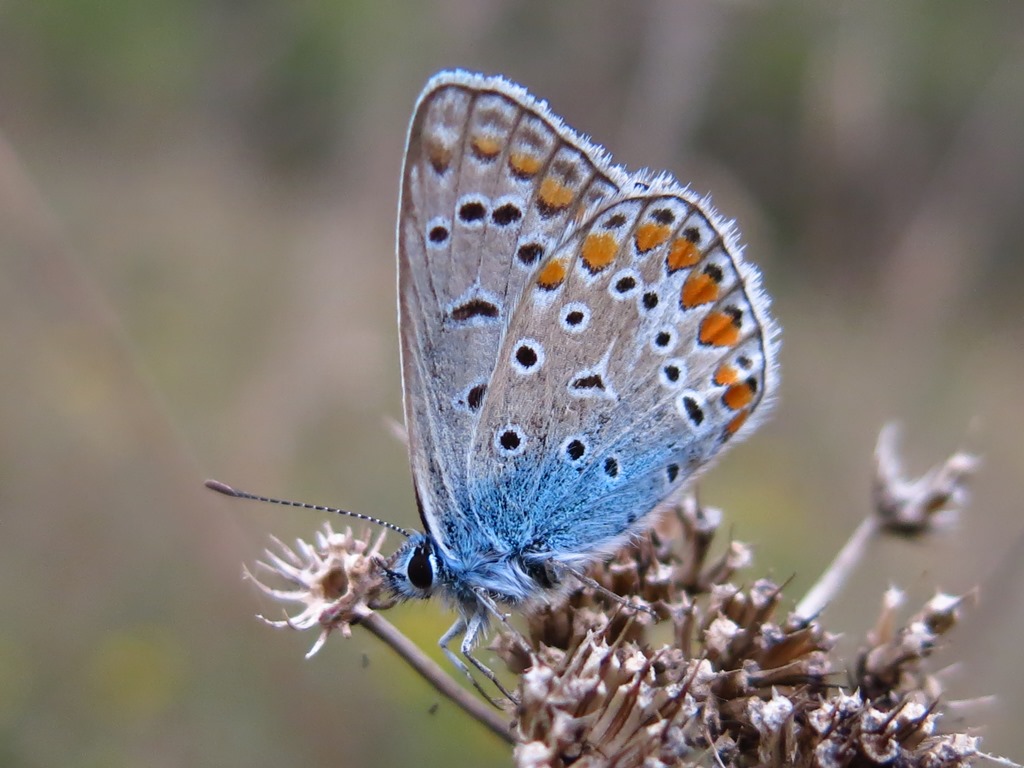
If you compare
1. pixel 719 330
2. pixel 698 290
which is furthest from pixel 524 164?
pixel 719 330

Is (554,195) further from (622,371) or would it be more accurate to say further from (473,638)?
(473,638)

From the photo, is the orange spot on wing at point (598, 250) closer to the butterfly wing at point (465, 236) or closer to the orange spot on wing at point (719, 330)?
the butterfly wing at point (465, 236)

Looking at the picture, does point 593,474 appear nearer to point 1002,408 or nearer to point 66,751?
point 66,751

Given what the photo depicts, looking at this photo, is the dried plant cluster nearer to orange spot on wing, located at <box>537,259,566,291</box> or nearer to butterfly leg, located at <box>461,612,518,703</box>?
butterfly leg, located at <box>461,612,518,703</box>

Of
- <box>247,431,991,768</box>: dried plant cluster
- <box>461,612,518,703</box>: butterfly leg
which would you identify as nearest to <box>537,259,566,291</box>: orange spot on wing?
<box>247,431,991,768</box>: dried plant cluster

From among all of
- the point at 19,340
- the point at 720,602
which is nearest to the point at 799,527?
the point at 720,602
